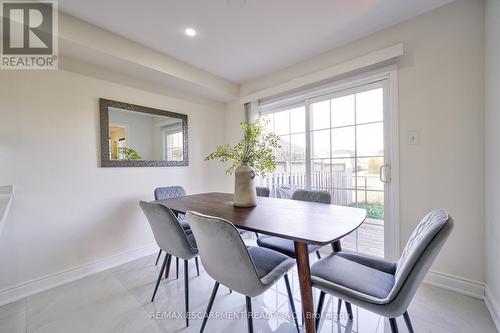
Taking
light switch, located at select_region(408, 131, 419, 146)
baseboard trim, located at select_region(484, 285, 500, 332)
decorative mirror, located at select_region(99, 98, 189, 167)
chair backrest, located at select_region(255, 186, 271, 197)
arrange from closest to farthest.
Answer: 1. baseboard trim, located at select_region(484, 285, 500, 332)
2. light switch, located at select_region(408, 131, 419, 146)
3. decorative mirror, located at select_region(99, 98, 189, 167)
4. chair backrest, located at select_region(255, 186, 271, 197)

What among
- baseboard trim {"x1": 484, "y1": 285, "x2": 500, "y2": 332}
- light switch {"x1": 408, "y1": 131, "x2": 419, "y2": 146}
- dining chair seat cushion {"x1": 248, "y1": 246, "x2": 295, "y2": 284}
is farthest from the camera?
light switch {"x1": 408, "y1": 131, "x2": 419, "y2": 146}

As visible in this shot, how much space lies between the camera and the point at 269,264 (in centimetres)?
133

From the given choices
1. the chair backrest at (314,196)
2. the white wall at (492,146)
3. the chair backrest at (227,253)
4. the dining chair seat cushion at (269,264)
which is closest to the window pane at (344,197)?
the chair backrest at (314,196)

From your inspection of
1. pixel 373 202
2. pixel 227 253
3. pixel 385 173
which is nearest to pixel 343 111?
pixel 385 173

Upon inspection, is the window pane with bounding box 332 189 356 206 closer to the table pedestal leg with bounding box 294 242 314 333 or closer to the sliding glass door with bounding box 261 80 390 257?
the sliding glass door with bounding box 261 80 390 257

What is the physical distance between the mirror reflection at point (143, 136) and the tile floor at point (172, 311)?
55.0 inches

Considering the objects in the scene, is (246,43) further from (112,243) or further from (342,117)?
(112,243)

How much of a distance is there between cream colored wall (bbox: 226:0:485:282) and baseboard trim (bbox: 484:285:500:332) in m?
0.13

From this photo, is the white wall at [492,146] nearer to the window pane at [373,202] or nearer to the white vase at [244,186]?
the window pane at [373,202]

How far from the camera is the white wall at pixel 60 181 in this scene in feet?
6.02

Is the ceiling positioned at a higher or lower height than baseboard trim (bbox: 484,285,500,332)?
higher

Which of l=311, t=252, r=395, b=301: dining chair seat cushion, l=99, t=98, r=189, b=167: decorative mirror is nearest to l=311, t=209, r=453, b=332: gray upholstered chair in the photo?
l=311, t=252, r=395, b=301: dining chair seat cushion

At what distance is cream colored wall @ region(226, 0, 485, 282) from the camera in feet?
5.57

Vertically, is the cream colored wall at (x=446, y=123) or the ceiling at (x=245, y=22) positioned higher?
the ceiling at (x=245, y=22)
